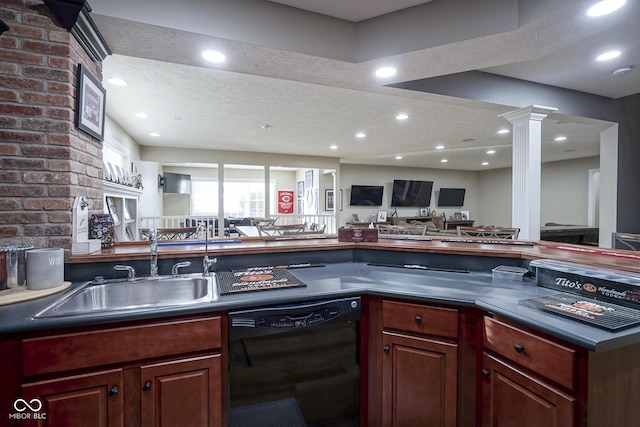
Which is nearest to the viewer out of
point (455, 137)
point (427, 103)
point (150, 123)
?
point (427, 103)

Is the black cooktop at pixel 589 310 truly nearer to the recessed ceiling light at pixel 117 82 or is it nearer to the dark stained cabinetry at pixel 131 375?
the dark stained cabinetry at pixel 131 375

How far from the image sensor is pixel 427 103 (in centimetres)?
336

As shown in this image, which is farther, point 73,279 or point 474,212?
point 474,212

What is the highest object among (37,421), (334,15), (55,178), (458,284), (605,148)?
(334,15)

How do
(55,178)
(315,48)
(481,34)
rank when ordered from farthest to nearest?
(315,48) < (481,34) < (55,178)

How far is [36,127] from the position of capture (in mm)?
1470


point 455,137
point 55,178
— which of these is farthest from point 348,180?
point 55,178

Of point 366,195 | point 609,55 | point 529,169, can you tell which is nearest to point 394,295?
point 529,169

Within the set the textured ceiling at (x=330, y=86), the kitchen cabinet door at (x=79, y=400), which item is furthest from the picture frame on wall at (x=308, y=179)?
the kitchen cabinet door at (x=79, y=400)

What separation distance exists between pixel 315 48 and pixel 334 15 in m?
0.26

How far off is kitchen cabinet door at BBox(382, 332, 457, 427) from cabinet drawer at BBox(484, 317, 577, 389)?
194mm

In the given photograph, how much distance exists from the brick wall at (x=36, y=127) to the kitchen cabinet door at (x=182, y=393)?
3.07ft

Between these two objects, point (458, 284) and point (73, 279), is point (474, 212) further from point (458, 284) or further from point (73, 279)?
point (73, 279)

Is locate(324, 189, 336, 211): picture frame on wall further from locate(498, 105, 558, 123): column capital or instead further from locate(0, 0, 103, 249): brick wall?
locate(0, 0, 103, 249): brick wall
